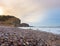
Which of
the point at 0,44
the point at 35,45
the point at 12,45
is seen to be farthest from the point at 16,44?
the point at 35,45

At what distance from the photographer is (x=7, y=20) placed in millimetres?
77750

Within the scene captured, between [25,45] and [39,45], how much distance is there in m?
0.76

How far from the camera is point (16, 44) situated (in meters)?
3.51

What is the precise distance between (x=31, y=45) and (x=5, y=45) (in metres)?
0.94

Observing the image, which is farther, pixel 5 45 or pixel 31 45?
pixel 31 45

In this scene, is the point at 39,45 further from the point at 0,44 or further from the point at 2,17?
the point at 2,17

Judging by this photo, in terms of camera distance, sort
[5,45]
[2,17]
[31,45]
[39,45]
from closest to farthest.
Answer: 1. [5,45]
2. [31,45]
3. [39,45]
4. [2,17]

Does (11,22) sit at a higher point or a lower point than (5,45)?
higher

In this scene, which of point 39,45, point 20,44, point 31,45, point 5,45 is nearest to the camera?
point 5,45

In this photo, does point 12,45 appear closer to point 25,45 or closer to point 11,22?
point 25,45

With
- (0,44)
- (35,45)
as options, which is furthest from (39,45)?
(0,44)

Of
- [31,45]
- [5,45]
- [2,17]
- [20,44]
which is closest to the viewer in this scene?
[5,45]

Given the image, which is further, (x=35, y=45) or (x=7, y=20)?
(x=7, y=20)

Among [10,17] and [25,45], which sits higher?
[10,17]
